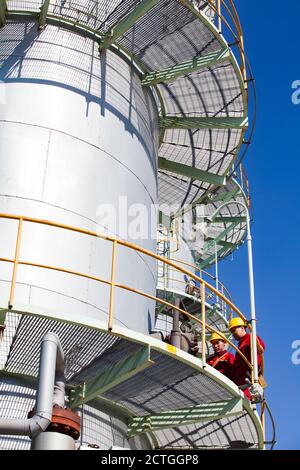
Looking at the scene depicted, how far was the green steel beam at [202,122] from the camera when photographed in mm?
15070

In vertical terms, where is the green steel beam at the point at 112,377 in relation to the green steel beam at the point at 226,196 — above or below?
below

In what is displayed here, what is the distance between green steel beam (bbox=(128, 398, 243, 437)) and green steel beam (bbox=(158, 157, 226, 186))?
610 centimetres

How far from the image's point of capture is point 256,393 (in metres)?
10.5

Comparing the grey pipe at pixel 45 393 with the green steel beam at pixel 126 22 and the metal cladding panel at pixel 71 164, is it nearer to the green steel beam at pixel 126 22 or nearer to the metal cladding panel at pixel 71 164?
the metal cladding panel at pixel 71 164

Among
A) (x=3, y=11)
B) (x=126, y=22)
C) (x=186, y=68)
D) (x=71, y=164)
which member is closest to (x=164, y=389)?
(x=71, y=164)

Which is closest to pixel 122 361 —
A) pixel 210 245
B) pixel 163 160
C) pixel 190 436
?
pixel 190 436

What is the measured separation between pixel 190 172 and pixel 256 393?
6536 millimetres

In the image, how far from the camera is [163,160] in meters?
16.1

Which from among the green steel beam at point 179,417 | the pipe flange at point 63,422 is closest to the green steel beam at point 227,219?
the green steel beam at point 179,417

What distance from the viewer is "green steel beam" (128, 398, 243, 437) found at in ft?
35.1

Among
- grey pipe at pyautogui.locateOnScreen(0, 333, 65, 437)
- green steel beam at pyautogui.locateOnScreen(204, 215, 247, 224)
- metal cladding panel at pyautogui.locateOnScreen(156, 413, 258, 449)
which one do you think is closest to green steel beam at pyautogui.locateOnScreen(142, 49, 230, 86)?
metal cladding panel at pyautogui.locateOnScreen(156, 413, 258, 449)

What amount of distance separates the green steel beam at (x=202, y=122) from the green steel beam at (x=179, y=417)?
608 centimetres

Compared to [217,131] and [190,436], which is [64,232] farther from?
[217,131]

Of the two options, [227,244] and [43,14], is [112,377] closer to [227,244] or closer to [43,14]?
[43,14]
